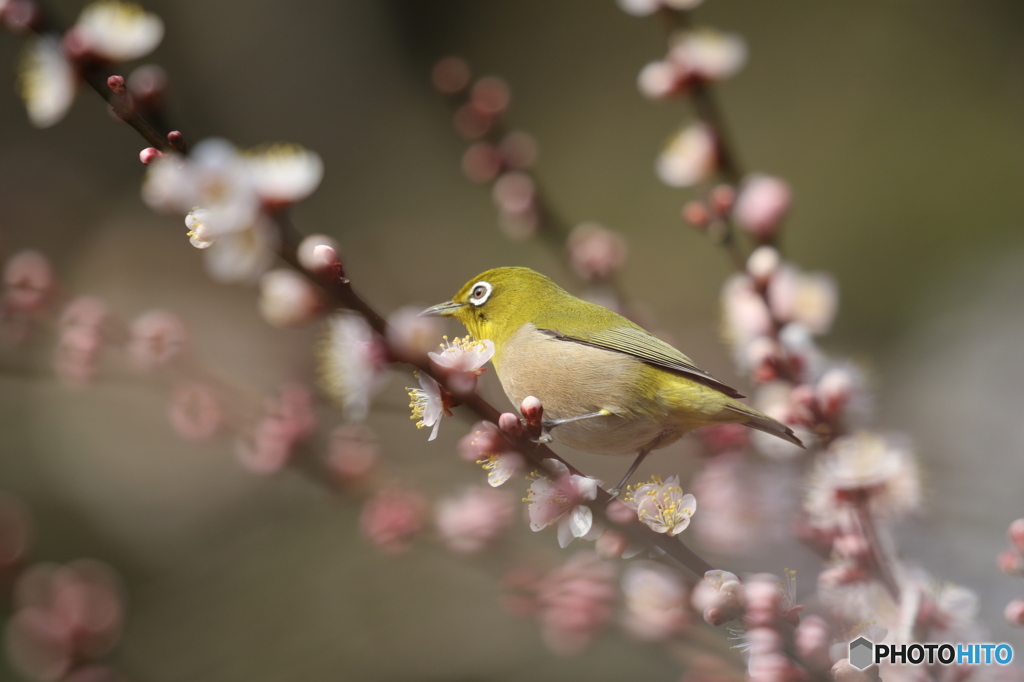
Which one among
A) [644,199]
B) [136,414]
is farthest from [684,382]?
[644,199]

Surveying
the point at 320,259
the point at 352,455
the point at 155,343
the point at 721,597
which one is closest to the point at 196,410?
the point at 155,343

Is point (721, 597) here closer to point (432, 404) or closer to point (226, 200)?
point (432, 404)

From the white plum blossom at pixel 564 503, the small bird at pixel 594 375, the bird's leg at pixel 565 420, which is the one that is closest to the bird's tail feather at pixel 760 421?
the small bird at pixel 594 375

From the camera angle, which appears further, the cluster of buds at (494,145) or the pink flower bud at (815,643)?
the cluster of buds at (494,145)

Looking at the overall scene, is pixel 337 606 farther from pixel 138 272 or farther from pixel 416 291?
pixel 138 272

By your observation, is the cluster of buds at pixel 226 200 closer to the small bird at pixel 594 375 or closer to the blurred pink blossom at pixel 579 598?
the small bird at pixel 594 375
